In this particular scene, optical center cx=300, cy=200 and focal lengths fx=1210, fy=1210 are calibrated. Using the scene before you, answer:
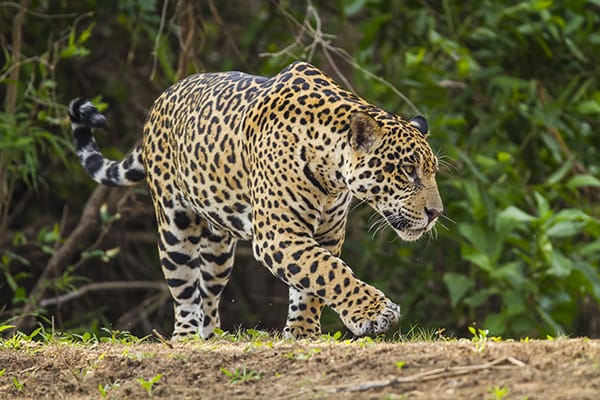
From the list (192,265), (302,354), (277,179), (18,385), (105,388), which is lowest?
(192,265)

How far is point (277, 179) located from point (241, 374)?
1.66m

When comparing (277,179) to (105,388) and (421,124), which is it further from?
(105,388)

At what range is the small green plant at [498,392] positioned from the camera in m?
4.69

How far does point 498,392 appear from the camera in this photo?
4695 millimetres

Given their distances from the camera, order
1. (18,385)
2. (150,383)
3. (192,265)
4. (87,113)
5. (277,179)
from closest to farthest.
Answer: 1. (150,383)
2. (18,385)
3. (277,179)
4. (192,265)
5. (87,113)

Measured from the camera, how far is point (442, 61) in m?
12.5

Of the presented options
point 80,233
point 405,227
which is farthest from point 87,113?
point 80,233

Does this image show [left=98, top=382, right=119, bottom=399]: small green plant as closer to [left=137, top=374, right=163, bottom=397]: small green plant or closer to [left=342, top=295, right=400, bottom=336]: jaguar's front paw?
[left=137, top=374, right=163, bottom=397]: small green plant

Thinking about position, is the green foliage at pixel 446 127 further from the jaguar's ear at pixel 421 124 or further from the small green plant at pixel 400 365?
the small green plant at pixel 400 365

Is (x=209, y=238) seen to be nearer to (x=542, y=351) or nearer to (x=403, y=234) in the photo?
(x=403, y=234)

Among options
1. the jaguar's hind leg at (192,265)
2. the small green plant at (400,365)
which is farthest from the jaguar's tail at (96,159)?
the small green plant at (400,365)

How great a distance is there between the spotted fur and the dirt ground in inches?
25.0

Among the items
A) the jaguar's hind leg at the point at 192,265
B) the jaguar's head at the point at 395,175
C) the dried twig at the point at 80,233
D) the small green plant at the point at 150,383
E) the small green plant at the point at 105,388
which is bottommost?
the dried twig at the point at 80,233

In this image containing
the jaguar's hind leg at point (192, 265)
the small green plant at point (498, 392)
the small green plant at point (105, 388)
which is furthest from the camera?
the jaguar's hind leg at point (192, 265)
